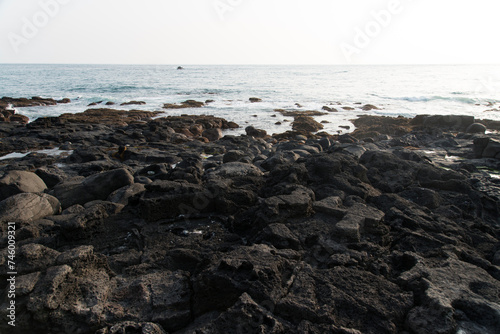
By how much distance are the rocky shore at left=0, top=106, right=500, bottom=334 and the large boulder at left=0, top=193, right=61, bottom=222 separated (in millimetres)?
28

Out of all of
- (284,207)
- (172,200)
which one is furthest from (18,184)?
(284,207)

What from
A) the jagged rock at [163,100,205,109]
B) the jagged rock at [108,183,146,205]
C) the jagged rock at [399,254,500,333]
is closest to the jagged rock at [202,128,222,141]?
the jagged rock at [108,183,146,205]

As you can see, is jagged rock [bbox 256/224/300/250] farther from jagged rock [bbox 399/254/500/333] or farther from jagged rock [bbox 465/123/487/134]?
jagged rock [bbox 465/123/487/134]

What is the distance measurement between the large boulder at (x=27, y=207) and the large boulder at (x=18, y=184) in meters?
1.47

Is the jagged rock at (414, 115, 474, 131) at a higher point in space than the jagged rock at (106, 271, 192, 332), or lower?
lower

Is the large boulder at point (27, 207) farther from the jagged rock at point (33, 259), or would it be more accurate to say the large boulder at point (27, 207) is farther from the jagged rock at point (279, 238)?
the jagged rock at point (279, 238)

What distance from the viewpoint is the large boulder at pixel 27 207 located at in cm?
576

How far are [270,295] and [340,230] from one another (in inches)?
72.8

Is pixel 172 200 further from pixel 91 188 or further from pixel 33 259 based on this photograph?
pixel 91 188

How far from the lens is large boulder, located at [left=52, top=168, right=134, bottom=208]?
7.46 meters

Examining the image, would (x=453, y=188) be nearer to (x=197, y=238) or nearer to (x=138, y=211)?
(x=197, y=238)

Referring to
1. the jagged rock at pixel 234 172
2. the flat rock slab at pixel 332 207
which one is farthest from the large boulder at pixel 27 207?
the flat rock slab at pixel 332 207

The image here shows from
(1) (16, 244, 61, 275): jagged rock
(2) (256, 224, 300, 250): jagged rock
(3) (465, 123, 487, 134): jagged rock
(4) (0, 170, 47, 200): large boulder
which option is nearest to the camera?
(1) (16, 244, 61, 275): jagged rock

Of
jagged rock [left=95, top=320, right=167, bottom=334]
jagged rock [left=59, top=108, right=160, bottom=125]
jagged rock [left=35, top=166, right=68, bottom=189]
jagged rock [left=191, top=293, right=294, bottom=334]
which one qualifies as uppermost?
jagged rock [left=191, top=293, right=294, bottom=334]
